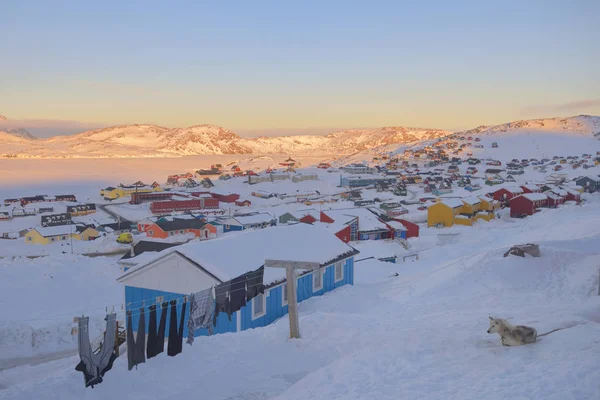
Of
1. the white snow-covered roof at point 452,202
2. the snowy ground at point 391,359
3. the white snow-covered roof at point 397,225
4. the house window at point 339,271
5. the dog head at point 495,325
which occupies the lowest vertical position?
the white snow-covered roof at point 397,225

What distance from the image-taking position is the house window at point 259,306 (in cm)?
1230

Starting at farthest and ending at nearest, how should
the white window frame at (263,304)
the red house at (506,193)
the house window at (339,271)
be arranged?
the red house at (506,193), the house window at (339,271), the white window frame at (263,304)

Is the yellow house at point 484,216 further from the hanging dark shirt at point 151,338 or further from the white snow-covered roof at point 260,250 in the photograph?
the hanging dark shirt at point 151,338

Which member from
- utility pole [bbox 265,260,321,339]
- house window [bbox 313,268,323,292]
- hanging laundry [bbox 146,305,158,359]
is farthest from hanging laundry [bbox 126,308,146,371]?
house window [bbox 313,268,323,292]

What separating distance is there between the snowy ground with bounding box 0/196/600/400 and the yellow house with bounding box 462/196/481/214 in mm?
35332

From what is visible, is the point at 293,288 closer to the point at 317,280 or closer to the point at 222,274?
the point at 222,274

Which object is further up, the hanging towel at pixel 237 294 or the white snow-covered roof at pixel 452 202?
the hanging towel at pixel 237 294

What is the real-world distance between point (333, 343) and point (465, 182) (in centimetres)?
8062

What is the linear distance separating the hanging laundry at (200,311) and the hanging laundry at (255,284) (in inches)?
63.6

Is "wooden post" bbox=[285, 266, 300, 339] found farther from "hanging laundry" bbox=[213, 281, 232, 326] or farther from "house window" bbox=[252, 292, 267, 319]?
"house window" bbox=[252, 292, 267, 319]

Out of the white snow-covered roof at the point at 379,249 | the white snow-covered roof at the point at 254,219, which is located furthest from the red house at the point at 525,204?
the white snow-covered roof at the point at 254,219

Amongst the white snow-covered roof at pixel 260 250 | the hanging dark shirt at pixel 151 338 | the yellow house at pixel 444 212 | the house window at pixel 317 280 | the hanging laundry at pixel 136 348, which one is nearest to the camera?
the hanging laundry at pixel 136 348

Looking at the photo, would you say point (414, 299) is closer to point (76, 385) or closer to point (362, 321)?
point (362, 321)

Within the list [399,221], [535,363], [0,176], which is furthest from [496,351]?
[0,176]
